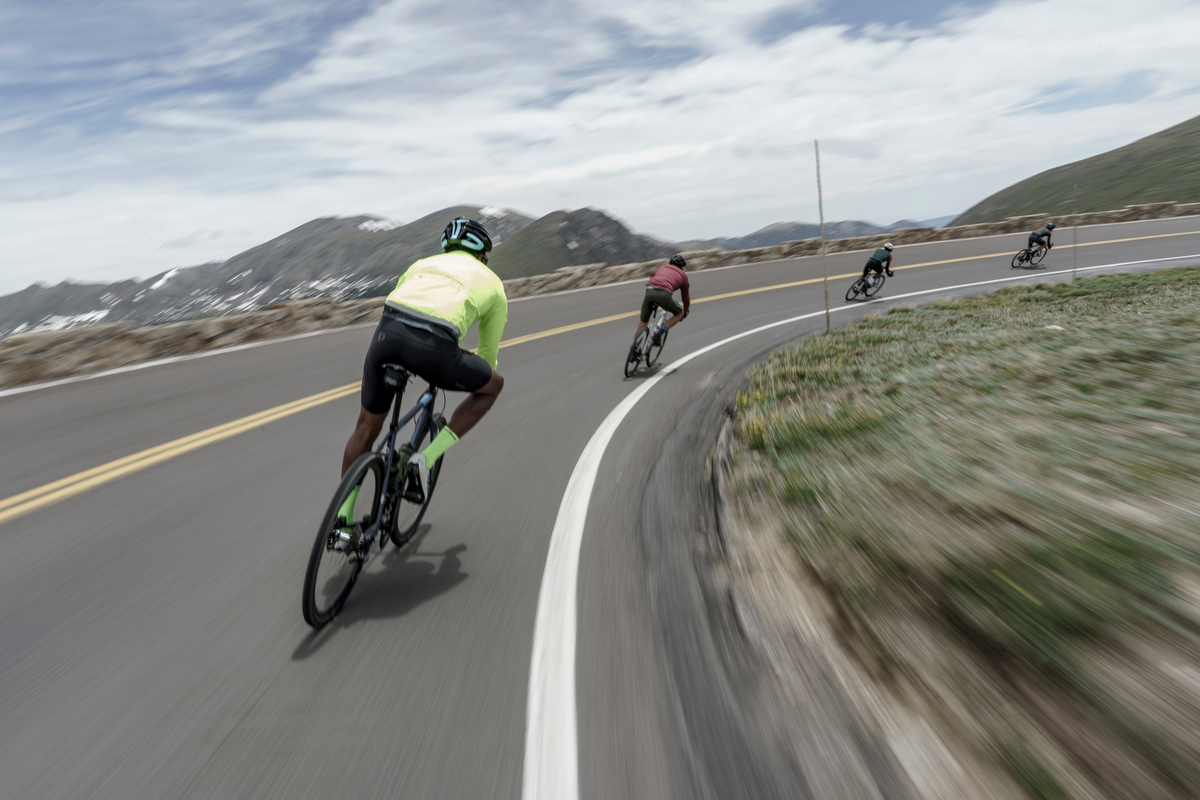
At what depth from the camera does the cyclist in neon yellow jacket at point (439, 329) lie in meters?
3.70

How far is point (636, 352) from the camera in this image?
10.1 m

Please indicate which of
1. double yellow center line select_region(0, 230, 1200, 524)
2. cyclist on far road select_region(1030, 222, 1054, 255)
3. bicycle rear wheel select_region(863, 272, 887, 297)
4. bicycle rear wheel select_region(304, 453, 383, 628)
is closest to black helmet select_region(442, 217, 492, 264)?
bicycle rear wheel select_region(304, 453, 383, 628)

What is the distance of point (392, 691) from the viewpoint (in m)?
2.91

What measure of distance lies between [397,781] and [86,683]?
1.74 metres

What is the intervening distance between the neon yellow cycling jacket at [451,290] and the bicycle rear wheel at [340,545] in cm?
88

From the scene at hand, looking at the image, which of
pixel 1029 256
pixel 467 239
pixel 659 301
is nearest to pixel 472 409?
pixel 467 239

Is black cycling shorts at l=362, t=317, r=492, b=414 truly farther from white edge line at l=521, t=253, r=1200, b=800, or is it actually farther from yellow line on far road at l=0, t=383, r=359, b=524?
yellow line on far road at l=0, t=383, r=359, b=524

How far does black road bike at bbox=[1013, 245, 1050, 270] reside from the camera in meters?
22.8

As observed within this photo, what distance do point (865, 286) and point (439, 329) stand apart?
58.2 feet

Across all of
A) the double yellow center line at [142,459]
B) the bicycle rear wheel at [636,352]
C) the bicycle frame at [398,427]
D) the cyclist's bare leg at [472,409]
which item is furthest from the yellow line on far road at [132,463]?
the bicycle rear wheel at [636,352]

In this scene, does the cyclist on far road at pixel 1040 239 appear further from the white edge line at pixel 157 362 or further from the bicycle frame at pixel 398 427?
the bicycle frame at pixel 398 427

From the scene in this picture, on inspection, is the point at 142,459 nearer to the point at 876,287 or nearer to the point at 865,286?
the point at 865,286

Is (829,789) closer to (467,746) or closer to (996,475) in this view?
(467,746)

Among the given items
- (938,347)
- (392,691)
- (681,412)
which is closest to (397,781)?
(392,691)
